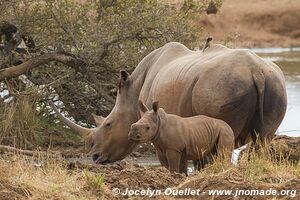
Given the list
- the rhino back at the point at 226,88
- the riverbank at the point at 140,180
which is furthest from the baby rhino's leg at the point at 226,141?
the riverbank at the point at 140,180

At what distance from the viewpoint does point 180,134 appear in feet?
33.9

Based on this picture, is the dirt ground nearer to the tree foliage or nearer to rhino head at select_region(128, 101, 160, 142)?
the tree foliage

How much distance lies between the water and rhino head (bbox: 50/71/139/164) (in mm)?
3659

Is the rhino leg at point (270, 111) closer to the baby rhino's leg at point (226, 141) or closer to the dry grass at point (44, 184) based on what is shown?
the baby rhino's leg at point (226, 141)

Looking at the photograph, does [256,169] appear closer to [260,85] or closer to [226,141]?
[226,141]

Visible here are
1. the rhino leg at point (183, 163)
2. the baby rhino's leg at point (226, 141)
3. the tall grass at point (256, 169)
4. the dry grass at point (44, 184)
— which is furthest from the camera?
the rhino leg at point (183, 163)

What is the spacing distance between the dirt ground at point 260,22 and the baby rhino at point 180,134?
23.0m

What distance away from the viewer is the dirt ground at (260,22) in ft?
113

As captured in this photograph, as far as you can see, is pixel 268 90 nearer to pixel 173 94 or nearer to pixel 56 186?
pixel 173 94

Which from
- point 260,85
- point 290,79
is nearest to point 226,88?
point 260,85

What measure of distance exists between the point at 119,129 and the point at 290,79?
12.2 meters

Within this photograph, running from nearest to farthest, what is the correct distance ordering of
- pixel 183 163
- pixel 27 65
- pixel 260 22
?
pixel 183 163
pixel 27 65
pixel 260 22

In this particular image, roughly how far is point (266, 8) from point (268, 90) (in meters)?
26.9

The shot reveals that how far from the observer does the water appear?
16.8 meters
